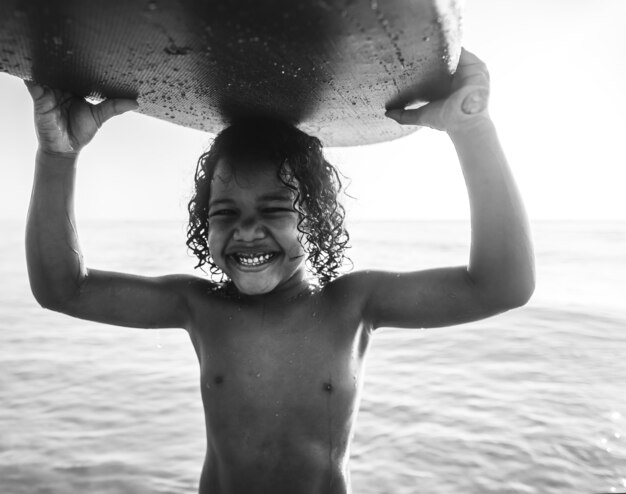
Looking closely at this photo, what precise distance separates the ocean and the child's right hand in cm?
125

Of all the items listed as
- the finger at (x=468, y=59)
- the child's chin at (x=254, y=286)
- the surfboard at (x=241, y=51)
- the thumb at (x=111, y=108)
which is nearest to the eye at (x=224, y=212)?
the child's chin at (x=254, y=286)

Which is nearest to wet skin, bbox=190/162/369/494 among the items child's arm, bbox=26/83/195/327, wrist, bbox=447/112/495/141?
child's arm, bbox=26/83/195/327

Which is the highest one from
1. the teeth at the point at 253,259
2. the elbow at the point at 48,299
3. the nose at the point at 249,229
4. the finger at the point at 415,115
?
the finger at the point at 415,115

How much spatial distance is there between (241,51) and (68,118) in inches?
35.6

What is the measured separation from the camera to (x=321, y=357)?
7.02 feet

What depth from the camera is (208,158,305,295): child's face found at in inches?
83.3

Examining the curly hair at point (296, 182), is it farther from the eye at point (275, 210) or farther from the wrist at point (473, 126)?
the wrist at point (473, 126)

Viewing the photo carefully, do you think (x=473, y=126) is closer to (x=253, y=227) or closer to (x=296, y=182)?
(x=296, y=182)

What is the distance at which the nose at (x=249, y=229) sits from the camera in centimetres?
209

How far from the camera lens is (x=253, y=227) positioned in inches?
82.7

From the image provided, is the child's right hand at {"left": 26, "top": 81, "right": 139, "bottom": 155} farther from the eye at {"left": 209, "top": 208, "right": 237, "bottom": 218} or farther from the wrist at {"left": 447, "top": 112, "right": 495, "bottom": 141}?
the wrist at {"left": 447, "top": 112, "right": 495, "bottom": 141}

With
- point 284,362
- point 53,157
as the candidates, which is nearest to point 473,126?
point 284,362

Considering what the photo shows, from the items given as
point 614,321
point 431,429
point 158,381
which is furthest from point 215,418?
point 614,321

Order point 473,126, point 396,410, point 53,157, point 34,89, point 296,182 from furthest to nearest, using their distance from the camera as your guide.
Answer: point 396,410
point 296,182
point 53,157
point 473,126
point 34,89
